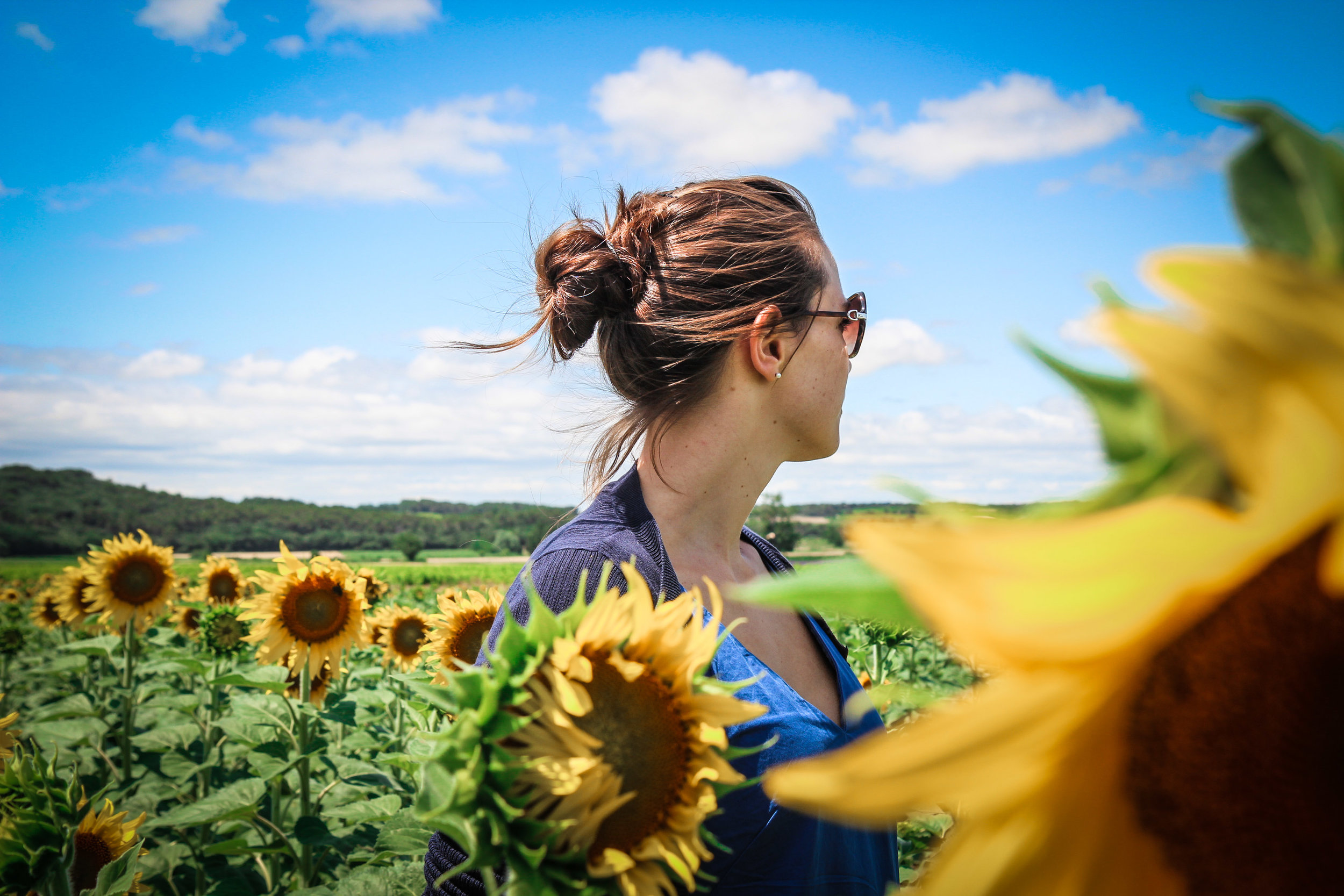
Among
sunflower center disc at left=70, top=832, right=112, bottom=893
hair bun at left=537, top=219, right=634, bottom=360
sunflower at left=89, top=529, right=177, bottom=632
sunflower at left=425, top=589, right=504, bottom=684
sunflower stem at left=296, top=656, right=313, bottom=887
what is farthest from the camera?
sunflower at left=89, top=529, right=177, bottom=632

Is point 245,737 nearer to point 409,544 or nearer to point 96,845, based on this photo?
point 96,845

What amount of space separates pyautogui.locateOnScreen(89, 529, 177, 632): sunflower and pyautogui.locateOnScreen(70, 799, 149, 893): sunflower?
3.06m

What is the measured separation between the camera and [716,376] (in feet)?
8.54

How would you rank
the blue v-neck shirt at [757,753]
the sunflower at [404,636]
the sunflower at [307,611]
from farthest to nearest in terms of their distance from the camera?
the sunflower at [404,636] < the sunflower at [307,611] < the blue v-neck shirt at [757,753]

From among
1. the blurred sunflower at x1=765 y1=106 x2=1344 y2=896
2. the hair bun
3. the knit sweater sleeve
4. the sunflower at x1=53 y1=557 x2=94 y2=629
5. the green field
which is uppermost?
the hair bun

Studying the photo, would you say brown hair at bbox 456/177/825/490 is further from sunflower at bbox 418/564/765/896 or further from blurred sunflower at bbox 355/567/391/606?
blurred sunflower at bbox 355/567/391/606

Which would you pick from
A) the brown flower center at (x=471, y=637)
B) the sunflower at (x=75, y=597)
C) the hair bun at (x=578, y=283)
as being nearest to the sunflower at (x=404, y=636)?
the brown flower center at (x=471, y=637)

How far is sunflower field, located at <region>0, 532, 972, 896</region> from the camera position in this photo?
253cm

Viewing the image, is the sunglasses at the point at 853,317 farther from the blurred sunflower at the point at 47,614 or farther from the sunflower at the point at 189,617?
the blurred sunflower at the point at 47,614

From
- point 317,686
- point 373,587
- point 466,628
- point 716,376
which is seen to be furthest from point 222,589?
point 716,376

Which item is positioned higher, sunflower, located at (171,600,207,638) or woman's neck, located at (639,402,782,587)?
woman's neck, located at (639,402,782,587)

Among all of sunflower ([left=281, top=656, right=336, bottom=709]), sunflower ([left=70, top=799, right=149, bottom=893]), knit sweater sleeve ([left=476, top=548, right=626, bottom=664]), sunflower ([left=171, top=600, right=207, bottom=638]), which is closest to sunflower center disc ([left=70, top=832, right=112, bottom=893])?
sunflower ([left=70, top=799, right=149, bottom=893])

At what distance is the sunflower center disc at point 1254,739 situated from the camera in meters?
0.40

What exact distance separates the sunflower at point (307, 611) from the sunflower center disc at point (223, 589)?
3.12m
